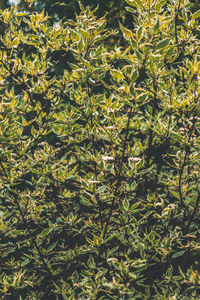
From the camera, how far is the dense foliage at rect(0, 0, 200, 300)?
1496mm

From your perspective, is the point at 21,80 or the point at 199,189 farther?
the point at 21,80

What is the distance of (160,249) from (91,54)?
4.26ft

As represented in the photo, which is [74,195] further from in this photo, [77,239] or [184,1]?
[184,1]

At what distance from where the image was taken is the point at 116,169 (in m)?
1.70

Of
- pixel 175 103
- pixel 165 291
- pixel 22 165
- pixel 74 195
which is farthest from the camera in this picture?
pixel 74 195

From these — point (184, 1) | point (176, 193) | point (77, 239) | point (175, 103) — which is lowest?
point (77, 239)

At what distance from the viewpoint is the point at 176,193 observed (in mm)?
1649

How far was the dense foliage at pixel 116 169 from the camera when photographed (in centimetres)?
150

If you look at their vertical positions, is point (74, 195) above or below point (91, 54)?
below

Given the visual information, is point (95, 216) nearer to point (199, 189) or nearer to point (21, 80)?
point (199, 189)

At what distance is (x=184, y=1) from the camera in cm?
170

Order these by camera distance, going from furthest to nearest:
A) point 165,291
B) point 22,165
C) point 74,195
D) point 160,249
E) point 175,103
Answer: point 74,195
point 22,165
point 160,249
point 165,291
point 175,103

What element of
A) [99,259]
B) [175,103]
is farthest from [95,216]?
[175,103]

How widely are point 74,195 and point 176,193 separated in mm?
765
